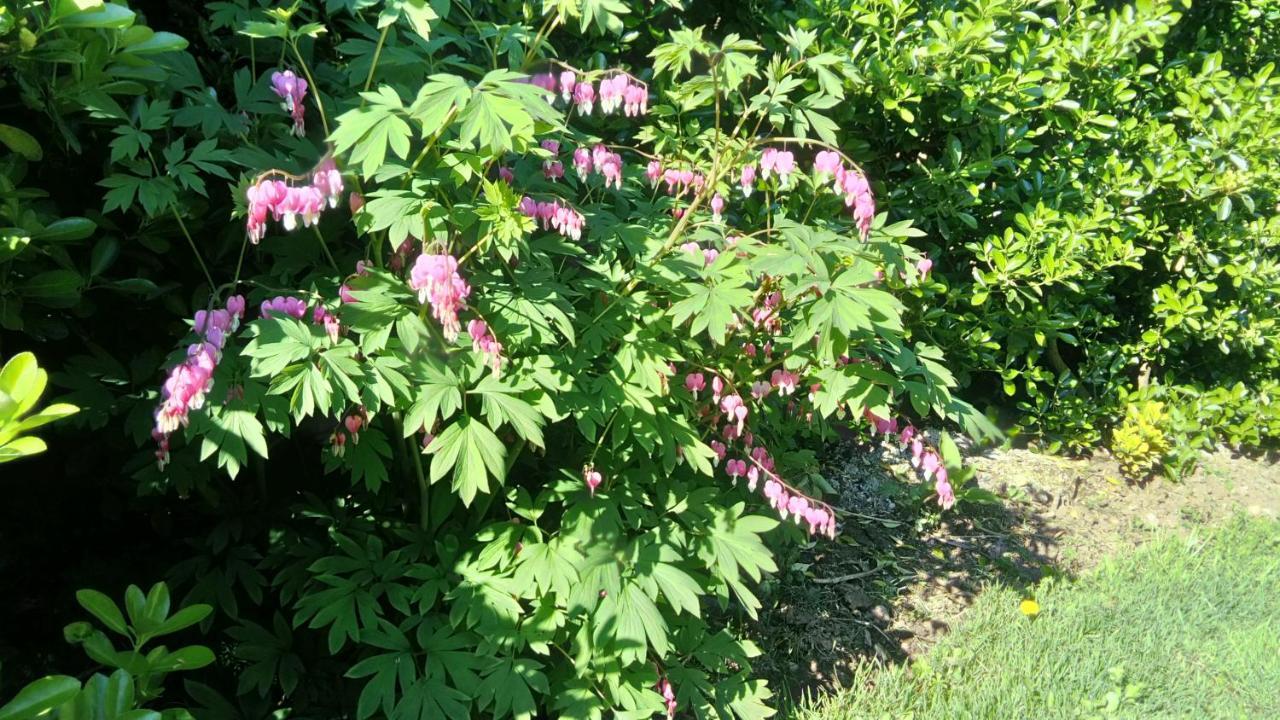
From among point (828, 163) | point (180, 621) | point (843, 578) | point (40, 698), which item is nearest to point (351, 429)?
point (180, 621)

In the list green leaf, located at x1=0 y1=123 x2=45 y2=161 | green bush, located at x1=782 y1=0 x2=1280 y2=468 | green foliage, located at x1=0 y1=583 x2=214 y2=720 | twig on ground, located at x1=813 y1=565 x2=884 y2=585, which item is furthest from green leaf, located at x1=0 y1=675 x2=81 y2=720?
green bush, located at x1=782 y1=0 x2=1280 y2=468

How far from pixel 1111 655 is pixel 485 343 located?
299 centimetres

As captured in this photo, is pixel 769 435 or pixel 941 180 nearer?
pixel 769 435

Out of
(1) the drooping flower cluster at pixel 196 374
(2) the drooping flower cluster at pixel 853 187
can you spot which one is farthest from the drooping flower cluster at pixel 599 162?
(1) the drooping flower cluster at pixel 196 374

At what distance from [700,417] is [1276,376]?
15.8 ft

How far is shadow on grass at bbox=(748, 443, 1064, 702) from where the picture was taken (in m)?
3.91

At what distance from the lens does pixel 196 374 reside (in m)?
2.00

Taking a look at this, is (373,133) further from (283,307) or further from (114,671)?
(114,671)

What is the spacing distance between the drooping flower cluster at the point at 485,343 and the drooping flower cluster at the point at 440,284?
16 centimetres

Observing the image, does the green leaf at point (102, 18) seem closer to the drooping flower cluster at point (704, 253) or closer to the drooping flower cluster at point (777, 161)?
the drooping flower cluster at point (704, 253)

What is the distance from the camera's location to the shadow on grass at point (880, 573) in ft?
12.8

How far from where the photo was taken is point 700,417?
297cm

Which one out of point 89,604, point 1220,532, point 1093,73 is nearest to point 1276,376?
point 1220,532

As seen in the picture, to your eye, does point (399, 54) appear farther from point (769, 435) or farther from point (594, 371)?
point (769, 435)
